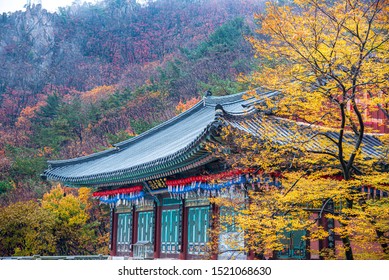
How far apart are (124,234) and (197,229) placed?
515 cm

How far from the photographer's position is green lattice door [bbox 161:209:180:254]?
15531 mm

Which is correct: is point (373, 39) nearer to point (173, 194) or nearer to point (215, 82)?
point (173, 194)

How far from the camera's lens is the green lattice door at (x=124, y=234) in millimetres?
18391

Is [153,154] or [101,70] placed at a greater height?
[101,70]

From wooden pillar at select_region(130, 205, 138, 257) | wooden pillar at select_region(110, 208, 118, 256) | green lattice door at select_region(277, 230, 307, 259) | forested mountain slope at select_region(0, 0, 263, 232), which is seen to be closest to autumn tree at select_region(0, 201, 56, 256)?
wooden pillar at select_region(110, 208, 118, 256)

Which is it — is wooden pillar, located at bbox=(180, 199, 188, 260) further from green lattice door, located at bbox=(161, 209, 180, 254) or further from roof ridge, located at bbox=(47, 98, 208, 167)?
roof ridge, located at bbox=(47, 98, 208, 167)

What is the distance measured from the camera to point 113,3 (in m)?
65.5

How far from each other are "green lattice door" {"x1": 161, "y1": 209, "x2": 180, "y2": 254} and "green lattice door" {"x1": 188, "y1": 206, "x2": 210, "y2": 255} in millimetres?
709

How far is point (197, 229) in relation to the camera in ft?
47.5

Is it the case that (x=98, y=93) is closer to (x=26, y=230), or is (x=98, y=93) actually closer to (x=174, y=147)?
(x=26, y=230)

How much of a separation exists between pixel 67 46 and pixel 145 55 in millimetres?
8598

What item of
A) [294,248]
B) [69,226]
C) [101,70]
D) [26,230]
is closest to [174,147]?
[294,248]

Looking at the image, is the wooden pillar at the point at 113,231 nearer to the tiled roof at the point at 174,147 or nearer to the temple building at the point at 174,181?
the temple building at the point at 174,181
